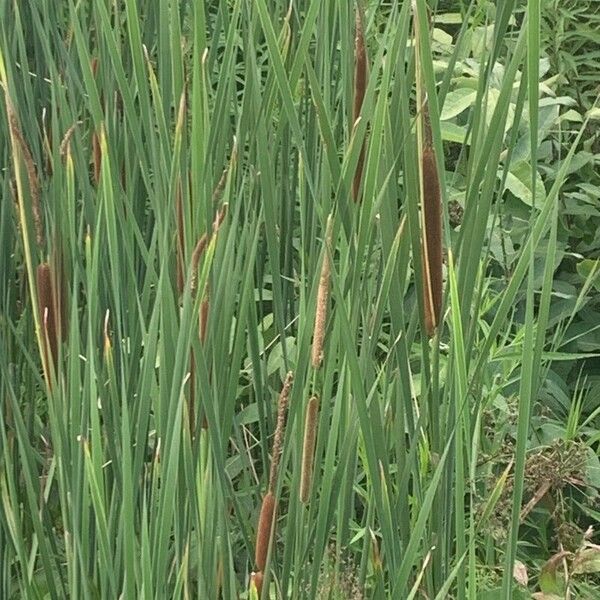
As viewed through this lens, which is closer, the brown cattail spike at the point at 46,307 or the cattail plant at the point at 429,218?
the cattail plant at the point at 429,218

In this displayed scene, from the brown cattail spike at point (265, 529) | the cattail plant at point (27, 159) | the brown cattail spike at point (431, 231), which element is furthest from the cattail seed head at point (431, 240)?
the cattail plant at point (27, 159)

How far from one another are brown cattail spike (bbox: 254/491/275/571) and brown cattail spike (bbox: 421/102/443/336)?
0.13 metres

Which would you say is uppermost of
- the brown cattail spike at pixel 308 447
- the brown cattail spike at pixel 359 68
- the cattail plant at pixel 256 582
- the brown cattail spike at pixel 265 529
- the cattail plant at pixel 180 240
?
the brown cattail spike at pixel 359 68

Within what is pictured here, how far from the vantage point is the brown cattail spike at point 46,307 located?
727 millimetres

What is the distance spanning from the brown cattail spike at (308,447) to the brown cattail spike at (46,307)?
0.18m

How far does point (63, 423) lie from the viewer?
28.7 inches

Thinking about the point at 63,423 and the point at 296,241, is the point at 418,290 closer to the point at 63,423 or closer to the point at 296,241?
the point at 63,423

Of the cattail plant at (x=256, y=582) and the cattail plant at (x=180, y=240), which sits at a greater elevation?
the cattail plant at (x=180, y=240)

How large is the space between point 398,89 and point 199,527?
30 centimetres

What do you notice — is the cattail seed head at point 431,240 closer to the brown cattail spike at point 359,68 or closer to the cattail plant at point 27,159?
the brown cattail spike at point 359,68

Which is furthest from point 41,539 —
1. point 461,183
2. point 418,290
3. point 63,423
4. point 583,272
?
point 461,183

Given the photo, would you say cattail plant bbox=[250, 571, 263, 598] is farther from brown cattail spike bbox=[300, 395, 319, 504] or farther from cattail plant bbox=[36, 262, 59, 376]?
cattail plant bbox=[36, 262, 59, 376]

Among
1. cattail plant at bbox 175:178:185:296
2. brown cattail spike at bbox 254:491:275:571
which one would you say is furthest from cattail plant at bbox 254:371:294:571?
cattail plant at bbox 175:178:185:296

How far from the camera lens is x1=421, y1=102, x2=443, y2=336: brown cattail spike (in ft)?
2.05
